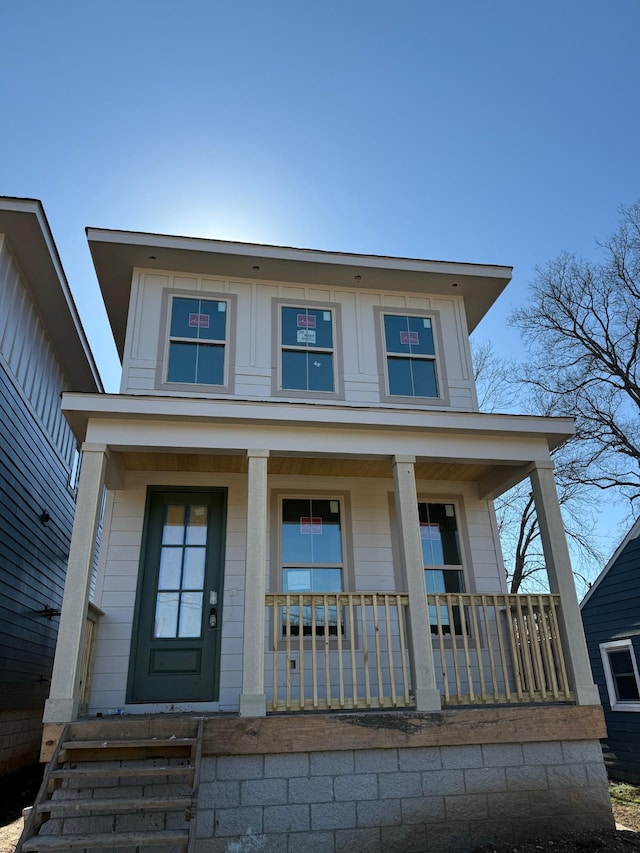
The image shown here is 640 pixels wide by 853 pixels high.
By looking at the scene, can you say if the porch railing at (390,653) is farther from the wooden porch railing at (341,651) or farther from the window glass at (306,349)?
the window glass at (306,349)

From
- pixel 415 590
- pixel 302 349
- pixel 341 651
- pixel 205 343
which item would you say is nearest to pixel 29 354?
pixel 205 343

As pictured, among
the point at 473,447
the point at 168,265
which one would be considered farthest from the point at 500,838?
the point at 168,265

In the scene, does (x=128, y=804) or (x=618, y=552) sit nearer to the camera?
(x=128, y=804)

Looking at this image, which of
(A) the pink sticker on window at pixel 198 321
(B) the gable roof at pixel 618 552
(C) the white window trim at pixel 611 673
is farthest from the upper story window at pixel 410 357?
(C) the white window trim at pixel 611 673

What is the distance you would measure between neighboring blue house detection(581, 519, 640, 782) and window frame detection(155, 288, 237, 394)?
6.70m

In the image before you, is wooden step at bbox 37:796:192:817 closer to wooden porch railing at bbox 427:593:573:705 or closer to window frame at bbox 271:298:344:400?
wooden porch railing at bbox 427:593:573:705

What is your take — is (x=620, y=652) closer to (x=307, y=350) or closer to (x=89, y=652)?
(x=307, y=350)

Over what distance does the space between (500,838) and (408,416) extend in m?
3.45

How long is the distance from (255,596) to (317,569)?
4.89 ft

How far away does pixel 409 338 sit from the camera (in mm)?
6938

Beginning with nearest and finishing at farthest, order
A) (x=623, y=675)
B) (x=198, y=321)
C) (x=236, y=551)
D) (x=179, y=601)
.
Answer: (x=179, y=601), (x=236, y=551), (x=198, y=321), (x=623, y=675)

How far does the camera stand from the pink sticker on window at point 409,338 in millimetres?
6910

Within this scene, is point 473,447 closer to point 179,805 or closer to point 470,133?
point 179,805

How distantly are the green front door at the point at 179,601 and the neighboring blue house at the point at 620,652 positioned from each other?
20.8ft
